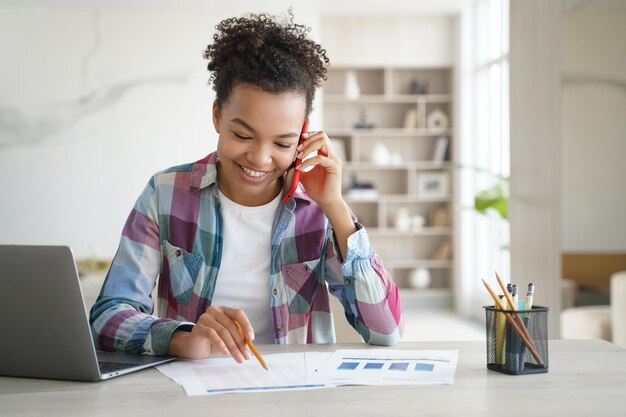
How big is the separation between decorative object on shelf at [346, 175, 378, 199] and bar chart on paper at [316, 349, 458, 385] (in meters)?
6.34

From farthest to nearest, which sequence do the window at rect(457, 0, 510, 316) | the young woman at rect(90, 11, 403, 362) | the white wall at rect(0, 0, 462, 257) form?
1. the white wall at rect(0, 0, 462, 257)
2. the window at rect(457, 0, 510, 316)
3. the young woman at rect(90, 11, 403, 362)

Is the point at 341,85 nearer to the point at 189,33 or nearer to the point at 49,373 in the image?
the point at 189,33

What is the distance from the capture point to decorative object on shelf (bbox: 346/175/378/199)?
798 cm

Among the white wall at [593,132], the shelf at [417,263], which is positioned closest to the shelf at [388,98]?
the shelf at [417,263]

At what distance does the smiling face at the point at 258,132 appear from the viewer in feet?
5.62

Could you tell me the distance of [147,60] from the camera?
7.87 m

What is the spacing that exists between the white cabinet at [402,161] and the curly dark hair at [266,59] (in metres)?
6.14

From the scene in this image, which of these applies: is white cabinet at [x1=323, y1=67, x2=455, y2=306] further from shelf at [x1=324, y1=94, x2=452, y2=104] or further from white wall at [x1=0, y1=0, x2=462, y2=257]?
white wall at [x1=0, y1=0, x2=462, y2=257]

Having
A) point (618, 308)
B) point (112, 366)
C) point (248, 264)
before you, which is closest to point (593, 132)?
point (618, 308)

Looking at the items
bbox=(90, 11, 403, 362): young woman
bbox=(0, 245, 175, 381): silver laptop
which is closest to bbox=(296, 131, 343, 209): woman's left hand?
bbox=(90, 11, 403, 362): young woman

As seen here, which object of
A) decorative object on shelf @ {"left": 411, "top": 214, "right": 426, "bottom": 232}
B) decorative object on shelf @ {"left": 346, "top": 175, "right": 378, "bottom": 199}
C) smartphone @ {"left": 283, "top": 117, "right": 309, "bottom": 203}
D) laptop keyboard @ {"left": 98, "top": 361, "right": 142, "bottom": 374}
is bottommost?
decorative object on shelf @ {"left": 411, "top": 214, "right": 426, "bottom": 232}

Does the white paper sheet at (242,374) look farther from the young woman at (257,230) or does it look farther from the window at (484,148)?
the window at (484,148)

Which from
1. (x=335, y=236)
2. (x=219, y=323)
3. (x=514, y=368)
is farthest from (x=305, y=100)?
(x=514, y=368)

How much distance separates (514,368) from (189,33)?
6.94m
